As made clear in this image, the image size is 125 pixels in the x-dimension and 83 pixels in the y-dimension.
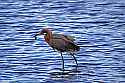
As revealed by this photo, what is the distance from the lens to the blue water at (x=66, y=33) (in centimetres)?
1298

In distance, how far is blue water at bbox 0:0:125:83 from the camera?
13.0 metres

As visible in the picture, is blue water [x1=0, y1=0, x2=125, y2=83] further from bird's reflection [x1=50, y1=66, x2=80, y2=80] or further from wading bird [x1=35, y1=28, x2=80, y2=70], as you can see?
wading bird [x1=35, y1=28, x2=80, y2=70]

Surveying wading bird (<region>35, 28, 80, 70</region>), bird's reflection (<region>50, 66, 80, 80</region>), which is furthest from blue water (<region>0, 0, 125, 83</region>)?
wading bird (<region>35, 28, 80, 70</region>)

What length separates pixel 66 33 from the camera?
16.3m

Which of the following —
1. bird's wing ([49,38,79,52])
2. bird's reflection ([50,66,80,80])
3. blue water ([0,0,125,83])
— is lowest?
bird's reflection ([50,66,80,80])

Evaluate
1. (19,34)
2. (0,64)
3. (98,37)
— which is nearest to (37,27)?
(19,34)

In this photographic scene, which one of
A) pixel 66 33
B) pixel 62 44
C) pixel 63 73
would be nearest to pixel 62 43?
pixel 62 44

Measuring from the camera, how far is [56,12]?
18.8 metres

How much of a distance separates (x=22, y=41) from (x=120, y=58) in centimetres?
279

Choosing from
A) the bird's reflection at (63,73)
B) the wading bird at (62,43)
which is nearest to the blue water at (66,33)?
the bird's reflection at (63,73)


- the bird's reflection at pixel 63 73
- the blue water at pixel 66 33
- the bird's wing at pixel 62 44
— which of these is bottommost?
the bird's reflection at pixel 63 73

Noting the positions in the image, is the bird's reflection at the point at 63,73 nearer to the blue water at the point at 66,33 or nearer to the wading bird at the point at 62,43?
the blue water at the point at 66,33

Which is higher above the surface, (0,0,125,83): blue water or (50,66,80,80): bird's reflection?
(0,0,125,83): blue water

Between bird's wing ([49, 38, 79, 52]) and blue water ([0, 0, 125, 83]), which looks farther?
bird's wing ([49, 38, 79, 52])
